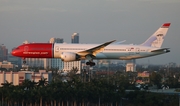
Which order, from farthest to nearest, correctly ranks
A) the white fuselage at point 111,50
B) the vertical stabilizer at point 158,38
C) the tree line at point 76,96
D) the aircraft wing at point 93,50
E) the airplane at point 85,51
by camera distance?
1. the tree line at point 76,96
2. the vertical stabilizer at point 158,38
3. the white fuselage at point 111,50
4. the aircraft wing at point 93,50
5. the airplane at point 85,51

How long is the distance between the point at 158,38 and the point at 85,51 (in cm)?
1337

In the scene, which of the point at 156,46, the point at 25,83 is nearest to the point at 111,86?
the point at 25,83

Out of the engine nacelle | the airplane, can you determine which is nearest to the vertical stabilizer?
the airplane

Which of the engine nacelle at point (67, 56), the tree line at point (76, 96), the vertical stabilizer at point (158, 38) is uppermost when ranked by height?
the vertical stabilizer at point (158, 38)

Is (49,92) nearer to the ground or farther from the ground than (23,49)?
nearer to the ground

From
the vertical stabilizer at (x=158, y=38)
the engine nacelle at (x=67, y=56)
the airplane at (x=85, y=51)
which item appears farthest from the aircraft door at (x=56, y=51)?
the vertical stabilizer at (x=158, y=38)

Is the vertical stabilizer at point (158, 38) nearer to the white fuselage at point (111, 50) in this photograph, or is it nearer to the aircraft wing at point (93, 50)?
the white fuselage at point (111, 50)

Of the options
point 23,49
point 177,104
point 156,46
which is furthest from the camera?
point 177,104

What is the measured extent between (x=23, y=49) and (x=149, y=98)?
3302cm

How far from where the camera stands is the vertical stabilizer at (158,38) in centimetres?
8006

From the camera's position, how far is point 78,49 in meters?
75.1

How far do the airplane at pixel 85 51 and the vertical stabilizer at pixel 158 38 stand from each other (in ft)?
5.54

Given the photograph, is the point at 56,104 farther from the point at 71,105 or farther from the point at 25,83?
the point at 25,83

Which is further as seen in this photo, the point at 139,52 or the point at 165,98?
the point at 165,98
